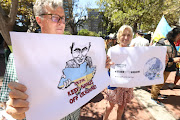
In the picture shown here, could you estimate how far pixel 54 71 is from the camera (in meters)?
0.78

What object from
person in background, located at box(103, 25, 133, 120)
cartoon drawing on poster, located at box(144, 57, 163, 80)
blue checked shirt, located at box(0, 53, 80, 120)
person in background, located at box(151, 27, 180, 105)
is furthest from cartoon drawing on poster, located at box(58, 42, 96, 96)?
person in background, located at box(151, 27, 180, 105)

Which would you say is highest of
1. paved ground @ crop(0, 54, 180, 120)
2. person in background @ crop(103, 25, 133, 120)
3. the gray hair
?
the gray hair

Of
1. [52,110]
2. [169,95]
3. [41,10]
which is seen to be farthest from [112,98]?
[169,95]

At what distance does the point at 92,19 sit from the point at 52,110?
31.9 meters

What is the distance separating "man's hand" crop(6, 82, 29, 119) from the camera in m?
0.59

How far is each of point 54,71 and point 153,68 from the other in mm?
1864

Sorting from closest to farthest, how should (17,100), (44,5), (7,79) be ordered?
(17,100)
(7,79)
(44,5)

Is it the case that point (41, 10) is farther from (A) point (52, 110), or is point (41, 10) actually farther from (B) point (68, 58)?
(A) point (52, 110)

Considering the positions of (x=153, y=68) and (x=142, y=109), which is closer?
(x=153, y=68)

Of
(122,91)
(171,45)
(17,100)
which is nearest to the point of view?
(17,100)

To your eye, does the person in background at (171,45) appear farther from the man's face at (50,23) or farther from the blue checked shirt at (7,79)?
the blue checked shirt at (7,79)

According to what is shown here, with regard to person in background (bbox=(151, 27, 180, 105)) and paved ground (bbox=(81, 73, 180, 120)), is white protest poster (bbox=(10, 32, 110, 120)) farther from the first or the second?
person in background (bbox=(151, 27, 180, 105))

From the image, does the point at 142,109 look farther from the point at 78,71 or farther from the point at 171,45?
the point at 78,71

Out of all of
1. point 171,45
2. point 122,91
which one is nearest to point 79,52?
point 122,91
